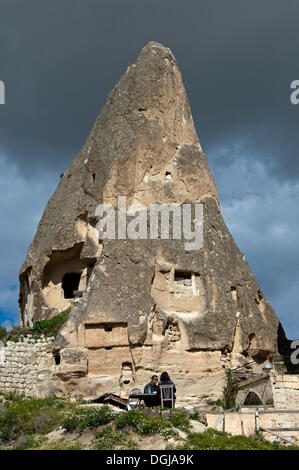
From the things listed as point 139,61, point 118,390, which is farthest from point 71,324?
point 139,61

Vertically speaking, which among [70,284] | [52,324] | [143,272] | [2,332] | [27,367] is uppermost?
[70,284]

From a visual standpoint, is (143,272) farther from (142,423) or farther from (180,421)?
(142,423)

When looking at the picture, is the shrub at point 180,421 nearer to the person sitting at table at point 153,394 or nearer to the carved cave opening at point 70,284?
the person sitting at table at point 153,394

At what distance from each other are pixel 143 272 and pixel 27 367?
4602mm

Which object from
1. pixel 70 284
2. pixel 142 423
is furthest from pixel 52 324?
pixel 142 423

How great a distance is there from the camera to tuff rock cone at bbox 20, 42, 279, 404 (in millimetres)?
19234

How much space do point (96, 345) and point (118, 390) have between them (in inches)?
57.9

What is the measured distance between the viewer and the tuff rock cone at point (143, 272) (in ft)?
63.1

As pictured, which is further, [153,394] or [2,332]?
[2,332]

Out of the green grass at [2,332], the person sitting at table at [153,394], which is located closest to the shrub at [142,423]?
the person sitting at table at [153,394]

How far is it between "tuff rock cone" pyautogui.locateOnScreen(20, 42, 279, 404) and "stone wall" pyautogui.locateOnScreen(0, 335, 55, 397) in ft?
1.51

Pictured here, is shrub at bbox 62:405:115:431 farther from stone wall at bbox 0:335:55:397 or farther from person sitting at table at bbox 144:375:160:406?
stone wall at bbox 0:335:55:397

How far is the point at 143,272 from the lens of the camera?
800 inches

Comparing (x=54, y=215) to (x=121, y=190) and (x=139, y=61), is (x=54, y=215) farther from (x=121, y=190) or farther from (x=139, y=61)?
(x=139, y=61)
